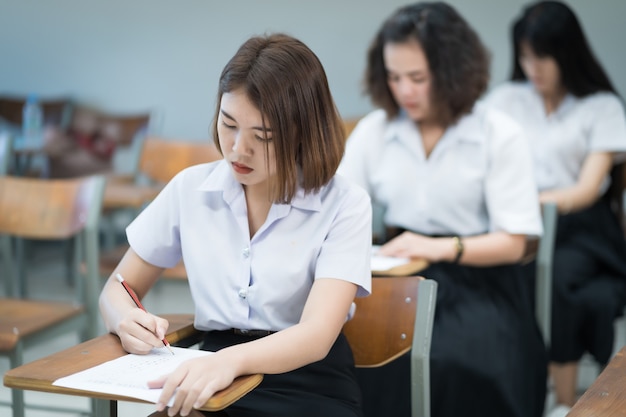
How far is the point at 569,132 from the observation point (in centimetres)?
330

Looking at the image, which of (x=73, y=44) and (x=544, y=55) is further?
(x=73, y=44)

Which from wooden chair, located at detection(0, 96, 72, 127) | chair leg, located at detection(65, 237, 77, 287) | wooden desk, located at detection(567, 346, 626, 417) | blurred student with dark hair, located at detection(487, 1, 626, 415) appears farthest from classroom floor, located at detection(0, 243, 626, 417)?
wooden desk, located at detection(567, 346, 626, 417)

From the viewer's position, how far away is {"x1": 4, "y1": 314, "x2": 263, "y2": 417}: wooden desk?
1.27 m

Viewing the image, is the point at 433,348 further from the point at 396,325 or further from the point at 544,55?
the point at 544,55

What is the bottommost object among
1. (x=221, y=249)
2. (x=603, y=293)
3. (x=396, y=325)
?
(x=603, y=293)

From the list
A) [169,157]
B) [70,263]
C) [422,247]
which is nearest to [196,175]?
[422,247]

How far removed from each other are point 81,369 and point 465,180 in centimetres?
142

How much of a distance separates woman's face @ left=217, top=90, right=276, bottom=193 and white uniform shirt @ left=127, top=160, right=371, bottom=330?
0.11 m

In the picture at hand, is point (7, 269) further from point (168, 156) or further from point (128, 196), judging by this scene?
point (168, 156)

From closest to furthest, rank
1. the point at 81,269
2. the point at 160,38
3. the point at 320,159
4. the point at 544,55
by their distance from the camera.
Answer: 1. the point at 320,159
2. the point at 81,269
3. the point at 544,55
4. the point at 160,38

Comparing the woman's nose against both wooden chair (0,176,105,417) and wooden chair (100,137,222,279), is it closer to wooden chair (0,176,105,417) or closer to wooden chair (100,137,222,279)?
wooden chair (0,176,105,417)

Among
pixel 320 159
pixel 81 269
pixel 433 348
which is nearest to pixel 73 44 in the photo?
pixel 81 269

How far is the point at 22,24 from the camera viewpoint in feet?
18.4

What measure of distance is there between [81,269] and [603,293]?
1720 millimetres
